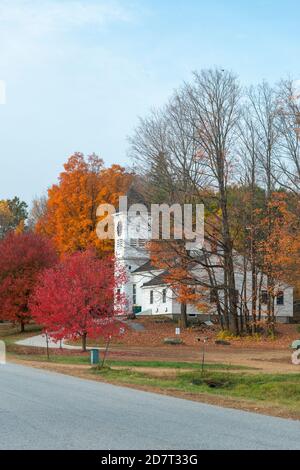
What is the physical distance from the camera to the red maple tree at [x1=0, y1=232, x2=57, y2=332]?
194 feet

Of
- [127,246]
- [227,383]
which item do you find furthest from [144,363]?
[127,246]

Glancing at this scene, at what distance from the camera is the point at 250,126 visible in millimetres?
53312

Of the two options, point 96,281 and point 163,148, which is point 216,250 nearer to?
point 163,148

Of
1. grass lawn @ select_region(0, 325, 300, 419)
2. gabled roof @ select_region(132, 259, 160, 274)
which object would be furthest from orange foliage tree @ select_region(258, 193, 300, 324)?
gabled roof @ select_region(132, 259, 160, 274)

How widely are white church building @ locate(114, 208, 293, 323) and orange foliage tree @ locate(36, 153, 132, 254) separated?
271 centimetres

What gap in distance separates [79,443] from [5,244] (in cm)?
5344

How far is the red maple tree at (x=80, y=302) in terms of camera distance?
3897 centimetres

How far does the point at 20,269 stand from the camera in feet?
198

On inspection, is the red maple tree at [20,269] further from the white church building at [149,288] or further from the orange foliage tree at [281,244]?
the orange foliage tree at [281,244]

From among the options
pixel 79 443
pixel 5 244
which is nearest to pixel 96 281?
pixel 5 244

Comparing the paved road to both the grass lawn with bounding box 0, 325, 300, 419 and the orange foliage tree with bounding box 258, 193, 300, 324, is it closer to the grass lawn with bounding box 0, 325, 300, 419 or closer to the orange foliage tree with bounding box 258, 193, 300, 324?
the grass lawn with bounding box 0, 325, 300, 419

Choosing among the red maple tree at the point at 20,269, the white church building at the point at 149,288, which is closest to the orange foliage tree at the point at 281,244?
the white church building at the point at 149,288

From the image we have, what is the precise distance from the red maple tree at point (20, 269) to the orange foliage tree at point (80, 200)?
601 cm

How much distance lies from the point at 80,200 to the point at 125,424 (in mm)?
57012
